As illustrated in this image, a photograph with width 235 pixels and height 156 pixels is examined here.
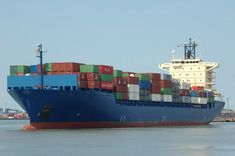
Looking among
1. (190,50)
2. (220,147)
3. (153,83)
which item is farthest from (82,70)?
(190,50)

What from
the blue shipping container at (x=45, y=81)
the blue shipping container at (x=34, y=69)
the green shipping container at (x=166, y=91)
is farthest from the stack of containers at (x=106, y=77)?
the green shipping container at (x=166, y=91)

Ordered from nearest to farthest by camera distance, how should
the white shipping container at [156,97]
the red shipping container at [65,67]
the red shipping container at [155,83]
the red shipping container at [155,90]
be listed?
the red shipping container at [65,67] < the white shipping container at [156,97] < the red shipping container at [155,83] < the red shipping container at [155,90]

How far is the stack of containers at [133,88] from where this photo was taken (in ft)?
250

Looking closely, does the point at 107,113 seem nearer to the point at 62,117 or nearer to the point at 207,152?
the point at 62,117

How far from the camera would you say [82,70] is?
67938mm

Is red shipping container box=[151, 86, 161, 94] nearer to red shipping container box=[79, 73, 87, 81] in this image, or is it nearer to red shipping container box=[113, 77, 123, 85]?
red shipping container box=[113, 77, 123, 85]

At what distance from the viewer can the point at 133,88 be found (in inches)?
3049

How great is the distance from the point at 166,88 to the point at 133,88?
9.17 m

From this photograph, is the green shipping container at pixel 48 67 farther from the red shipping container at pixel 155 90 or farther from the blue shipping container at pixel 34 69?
the red shipping container at pixel 155 90

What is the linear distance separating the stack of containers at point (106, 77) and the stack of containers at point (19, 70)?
27.9ft

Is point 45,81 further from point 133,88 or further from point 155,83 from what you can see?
point 155,83

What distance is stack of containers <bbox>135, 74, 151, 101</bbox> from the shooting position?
80.1 meters

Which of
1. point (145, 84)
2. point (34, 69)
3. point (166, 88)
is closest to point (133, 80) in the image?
point (145, 84)

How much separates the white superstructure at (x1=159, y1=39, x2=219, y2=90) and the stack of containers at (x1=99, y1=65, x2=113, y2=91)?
113ft
